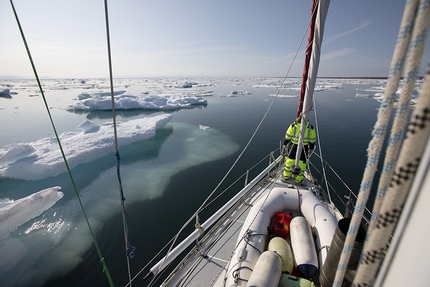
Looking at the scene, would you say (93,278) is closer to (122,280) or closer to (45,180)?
(122,280)

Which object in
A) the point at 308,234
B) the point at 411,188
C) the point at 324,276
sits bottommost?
the point at 308,234

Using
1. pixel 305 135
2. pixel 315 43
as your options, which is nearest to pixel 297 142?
pixel 305 135

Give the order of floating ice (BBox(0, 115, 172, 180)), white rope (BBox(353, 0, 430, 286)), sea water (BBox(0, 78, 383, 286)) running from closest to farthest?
white rope (BBox(353, 0, 430, 286)) → sea water (BBox(0, 78, 383, 286)) → floating ice (BBox(0, 115, 172, 180))

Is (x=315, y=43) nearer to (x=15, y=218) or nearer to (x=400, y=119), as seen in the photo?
(x=400, y=119)

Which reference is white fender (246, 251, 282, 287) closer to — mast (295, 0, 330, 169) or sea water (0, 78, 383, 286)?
mast (295, 0, 330, 169)

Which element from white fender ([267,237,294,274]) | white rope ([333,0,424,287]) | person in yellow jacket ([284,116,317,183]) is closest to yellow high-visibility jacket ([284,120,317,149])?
person in yellow jacket ([284,116,317,183])

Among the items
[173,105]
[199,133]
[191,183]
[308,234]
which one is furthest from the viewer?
[173,105]

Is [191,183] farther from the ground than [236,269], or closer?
closer

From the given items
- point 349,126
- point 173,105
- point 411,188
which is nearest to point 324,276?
point 411,188
